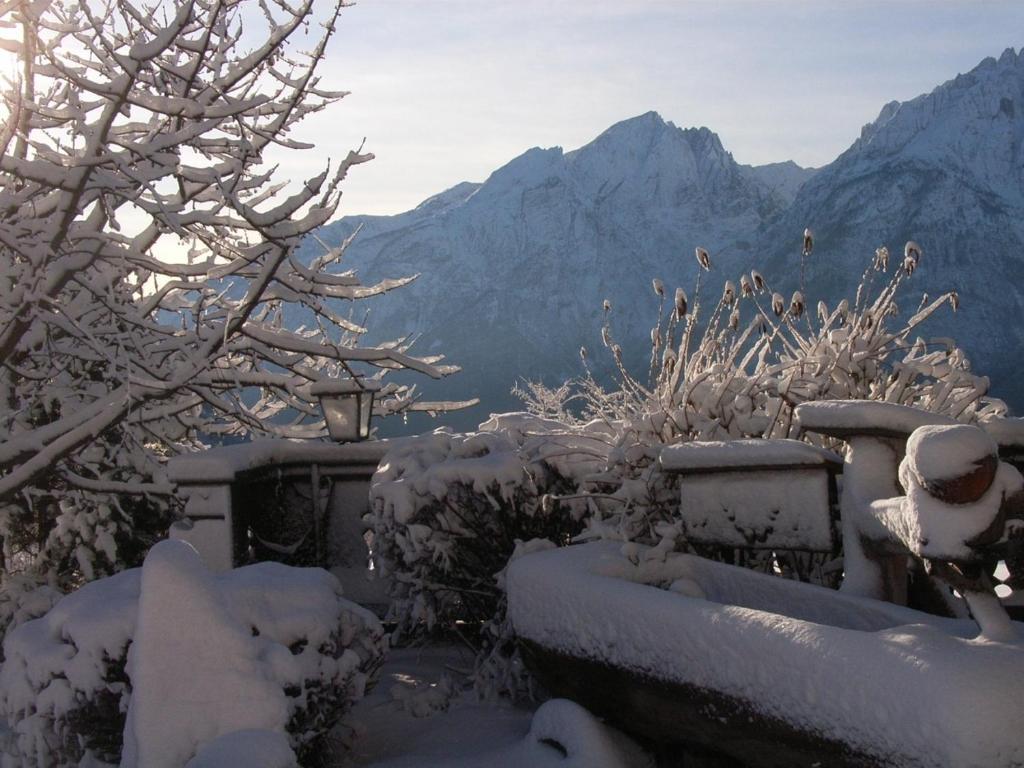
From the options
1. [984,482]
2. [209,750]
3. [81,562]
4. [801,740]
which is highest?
[984,482]

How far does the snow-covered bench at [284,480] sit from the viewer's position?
204 inches

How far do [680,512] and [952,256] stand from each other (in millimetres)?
127526

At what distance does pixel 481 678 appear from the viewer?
403cm

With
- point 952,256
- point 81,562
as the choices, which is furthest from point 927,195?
point 81,562

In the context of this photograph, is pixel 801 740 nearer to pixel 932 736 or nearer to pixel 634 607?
pixel 932 736

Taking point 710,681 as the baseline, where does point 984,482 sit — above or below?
above

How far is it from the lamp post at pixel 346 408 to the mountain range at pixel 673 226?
90311 mm

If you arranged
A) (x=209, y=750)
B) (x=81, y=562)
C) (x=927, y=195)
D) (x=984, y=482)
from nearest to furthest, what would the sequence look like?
(x=984, y=482)
(x=209, y=750)
(x=81, y=562)
(x=927, y=195)

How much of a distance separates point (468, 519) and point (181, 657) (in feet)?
5.54

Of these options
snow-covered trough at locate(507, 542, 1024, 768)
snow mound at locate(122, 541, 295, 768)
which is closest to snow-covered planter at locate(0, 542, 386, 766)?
snow mound at locate(122, 541, 295, 768)

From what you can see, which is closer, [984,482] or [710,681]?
[984,482]

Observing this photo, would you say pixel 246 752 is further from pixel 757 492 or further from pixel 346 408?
pixel 346 408

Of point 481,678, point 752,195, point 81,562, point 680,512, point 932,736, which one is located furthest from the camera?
point 752,195

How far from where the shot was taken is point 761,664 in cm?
220
